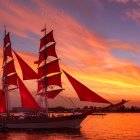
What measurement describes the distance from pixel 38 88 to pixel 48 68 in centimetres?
426

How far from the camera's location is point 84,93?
5672 cm

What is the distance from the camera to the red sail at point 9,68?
6662 centimetres

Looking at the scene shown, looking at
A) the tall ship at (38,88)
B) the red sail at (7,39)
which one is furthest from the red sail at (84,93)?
the red sail at (7,39)

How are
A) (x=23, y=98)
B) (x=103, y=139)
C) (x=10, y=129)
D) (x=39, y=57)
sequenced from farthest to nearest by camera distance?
(x=39, y=57) < (x=23, y=98) < (x=10, y=129) < (x=103, y=139)

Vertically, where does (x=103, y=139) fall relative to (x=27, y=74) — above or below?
below

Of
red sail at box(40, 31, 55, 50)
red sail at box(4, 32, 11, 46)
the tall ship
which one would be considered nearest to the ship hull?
the tall ship

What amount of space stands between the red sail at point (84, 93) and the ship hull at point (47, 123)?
409 cm

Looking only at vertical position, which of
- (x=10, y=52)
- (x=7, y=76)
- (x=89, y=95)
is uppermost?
(x=10, y=52)

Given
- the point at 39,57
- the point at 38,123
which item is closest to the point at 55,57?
the point at 39,57

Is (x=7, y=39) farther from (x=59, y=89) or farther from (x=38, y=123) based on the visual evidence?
(x=38, y=123)

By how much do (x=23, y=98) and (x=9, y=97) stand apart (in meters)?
3.52

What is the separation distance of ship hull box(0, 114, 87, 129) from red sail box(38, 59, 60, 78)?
10962 mm

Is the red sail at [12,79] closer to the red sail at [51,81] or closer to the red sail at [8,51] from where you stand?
the red sail at [8,51]

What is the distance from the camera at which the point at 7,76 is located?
66.7 m
